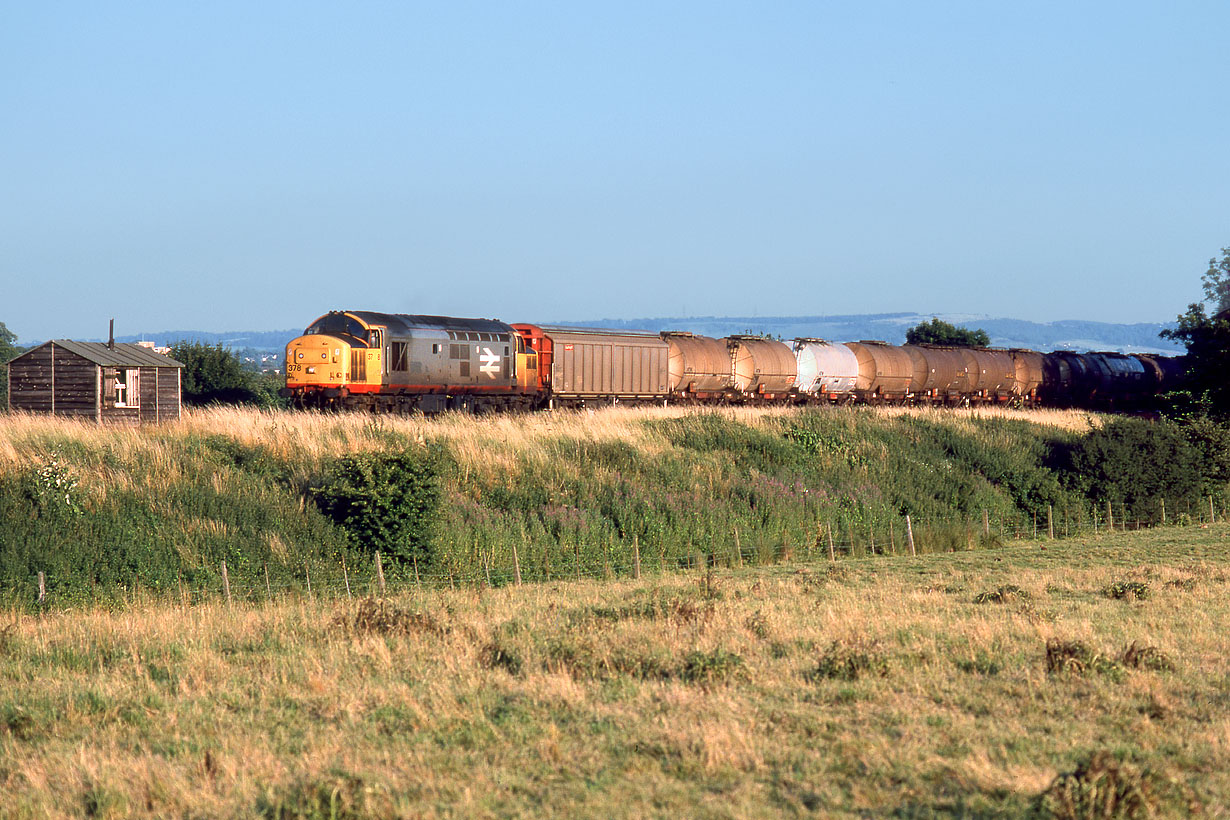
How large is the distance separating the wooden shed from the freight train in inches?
193

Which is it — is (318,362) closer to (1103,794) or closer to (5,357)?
(1103,794)

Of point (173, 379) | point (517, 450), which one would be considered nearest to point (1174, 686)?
point (517, 450)

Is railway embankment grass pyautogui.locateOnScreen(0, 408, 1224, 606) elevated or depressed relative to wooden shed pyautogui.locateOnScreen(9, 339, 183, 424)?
depressed

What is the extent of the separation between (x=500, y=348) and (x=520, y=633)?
27150 mm

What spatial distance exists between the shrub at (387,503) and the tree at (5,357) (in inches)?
799

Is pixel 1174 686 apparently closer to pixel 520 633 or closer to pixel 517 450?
pixel 520 633

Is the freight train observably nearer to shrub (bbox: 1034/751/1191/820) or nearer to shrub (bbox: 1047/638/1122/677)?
shrub (bbox: 1047/638/1122/677)

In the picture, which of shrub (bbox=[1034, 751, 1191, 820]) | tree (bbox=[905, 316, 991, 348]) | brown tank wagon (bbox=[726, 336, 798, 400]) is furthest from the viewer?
tree (bbox=[905, 316, 991, 348])

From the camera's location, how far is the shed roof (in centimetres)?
3328

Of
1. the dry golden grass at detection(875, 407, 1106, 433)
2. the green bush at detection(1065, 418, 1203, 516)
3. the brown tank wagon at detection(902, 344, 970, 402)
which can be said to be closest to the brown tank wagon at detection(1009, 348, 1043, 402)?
the dry golden grass at detection(875, 407, 1106, 433)

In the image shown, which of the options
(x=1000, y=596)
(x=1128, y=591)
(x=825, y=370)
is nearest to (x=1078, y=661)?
(x=1000, y=596)

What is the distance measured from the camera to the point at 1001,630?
15023 mm

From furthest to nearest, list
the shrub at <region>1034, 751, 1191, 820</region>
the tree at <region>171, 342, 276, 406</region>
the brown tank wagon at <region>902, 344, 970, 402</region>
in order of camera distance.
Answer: the brown tank wagon at <region>902, 344, 970, 402</region> < the tree at <region>171, 342, 276, 406</region> < the shrub at <region>1034, 751, 1191, 820</region>

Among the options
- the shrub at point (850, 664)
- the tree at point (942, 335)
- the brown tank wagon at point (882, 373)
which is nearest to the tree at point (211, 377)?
the brown tank wagon at point (882, 373)
